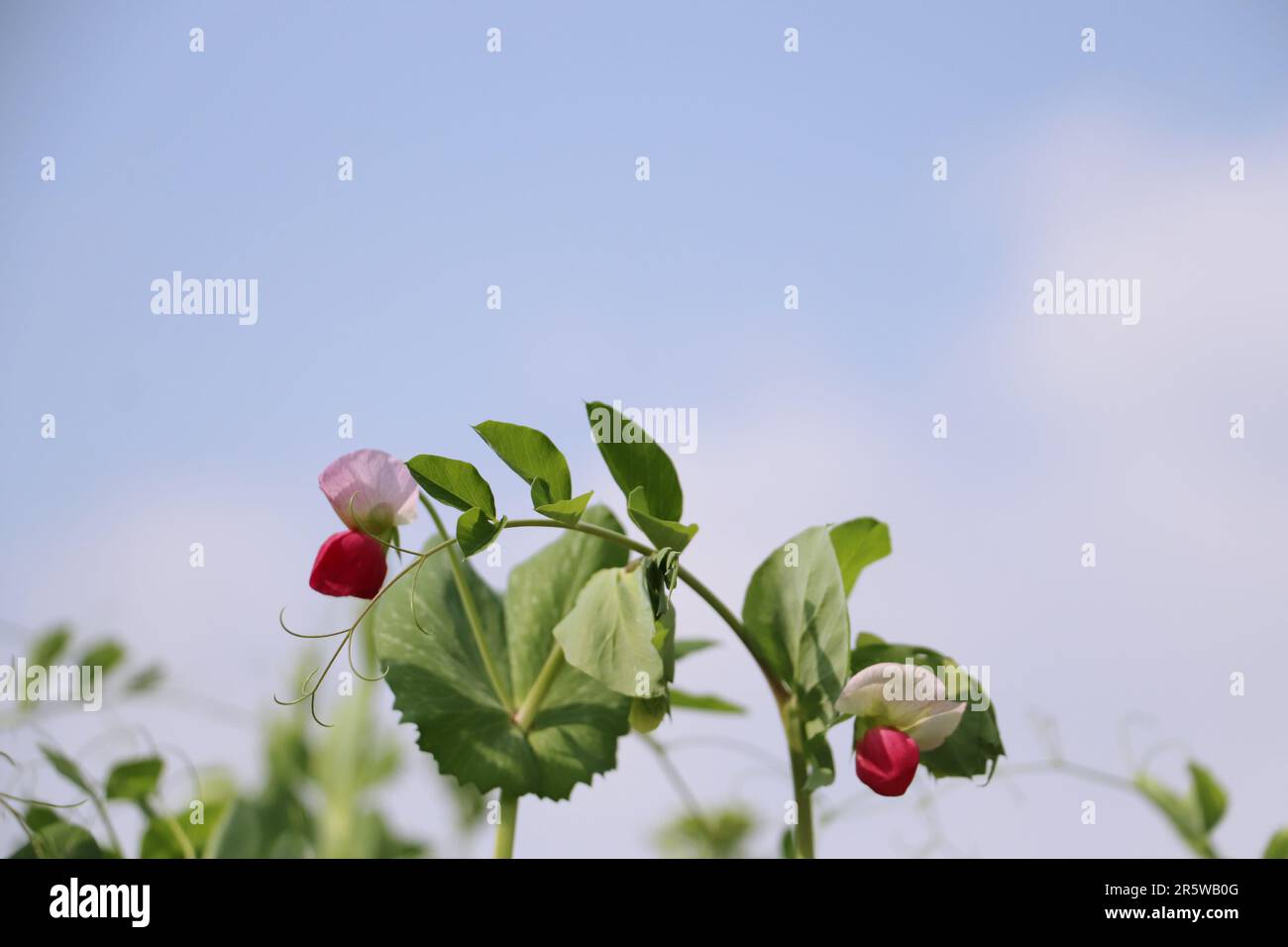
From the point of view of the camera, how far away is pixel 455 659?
1.89 ft

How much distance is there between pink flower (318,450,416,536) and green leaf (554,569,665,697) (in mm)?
118

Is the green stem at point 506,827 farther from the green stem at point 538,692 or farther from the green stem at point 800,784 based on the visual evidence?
the green stem at point 800,784

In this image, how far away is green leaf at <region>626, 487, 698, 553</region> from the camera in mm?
459

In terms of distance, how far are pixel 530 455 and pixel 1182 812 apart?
1.72 ft

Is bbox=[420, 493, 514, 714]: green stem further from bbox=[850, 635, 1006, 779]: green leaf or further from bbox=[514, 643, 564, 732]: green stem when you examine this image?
bbox=[850, 635, 1006, 779]: green leaf

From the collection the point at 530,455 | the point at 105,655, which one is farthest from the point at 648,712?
the point at 105,655

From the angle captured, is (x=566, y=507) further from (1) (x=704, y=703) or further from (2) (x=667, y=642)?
(1) (x=704, y=703)

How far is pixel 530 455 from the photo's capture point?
493mm

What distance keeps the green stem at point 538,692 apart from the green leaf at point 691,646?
8 centimetres

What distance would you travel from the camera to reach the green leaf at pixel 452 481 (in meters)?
0.45

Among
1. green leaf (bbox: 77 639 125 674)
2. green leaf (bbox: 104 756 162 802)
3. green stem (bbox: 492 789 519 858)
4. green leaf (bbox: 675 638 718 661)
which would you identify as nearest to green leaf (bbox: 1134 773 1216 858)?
green leaf (bbox: 675 638 718 661)
